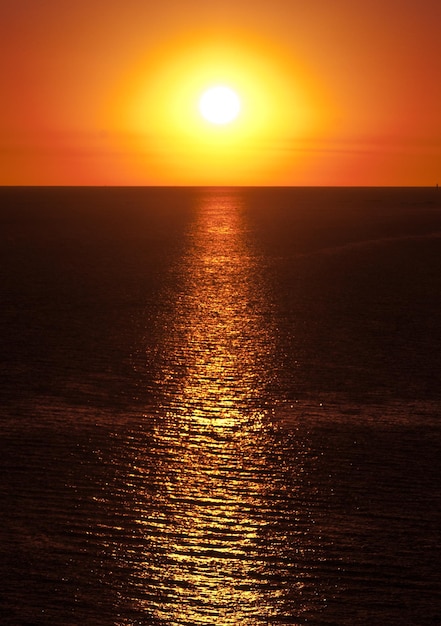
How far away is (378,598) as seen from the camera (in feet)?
46.8

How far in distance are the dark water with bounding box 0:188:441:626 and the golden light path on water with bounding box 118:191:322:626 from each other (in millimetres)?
52

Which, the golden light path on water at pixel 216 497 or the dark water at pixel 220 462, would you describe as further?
the dark water at pixel 220 462

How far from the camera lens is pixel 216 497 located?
18.3m

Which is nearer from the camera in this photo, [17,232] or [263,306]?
[263,306]

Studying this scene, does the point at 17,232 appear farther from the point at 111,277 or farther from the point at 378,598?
→ the point at 378,598

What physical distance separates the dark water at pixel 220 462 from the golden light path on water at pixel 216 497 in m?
0.05

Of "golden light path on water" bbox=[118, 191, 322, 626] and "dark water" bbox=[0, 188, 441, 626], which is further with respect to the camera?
"dark water" bbox=[0, 188, 441, 626]

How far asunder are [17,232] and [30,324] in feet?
244

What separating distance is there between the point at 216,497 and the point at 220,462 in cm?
222

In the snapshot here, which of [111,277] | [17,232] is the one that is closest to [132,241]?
[17,232]

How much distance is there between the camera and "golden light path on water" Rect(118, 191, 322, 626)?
1424 centimetres

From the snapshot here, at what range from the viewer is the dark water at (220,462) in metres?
14.4

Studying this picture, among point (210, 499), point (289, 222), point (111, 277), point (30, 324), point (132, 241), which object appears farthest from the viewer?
point (289, 222)

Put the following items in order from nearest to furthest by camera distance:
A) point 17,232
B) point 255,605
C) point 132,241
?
point 255,605, point 132,241, point 17,232
